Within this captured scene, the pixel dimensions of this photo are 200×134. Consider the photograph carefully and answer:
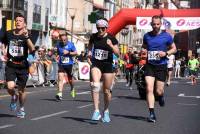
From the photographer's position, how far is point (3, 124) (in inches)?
440

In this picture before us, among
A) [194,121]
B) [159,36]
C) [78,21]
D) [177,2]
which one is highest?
[177,2]

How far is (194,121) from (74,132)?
3.34m

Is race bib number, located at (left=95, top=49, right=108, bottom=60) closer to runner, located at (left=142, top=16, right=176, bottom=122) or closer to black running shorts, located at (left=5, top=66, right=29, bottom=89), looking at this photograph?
runner, located at (left=142, top=16, right=176, bottom=122)

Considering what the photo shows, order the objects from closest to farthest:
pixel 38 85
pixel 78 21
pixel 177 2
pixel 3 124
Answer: pixel 3 124 < pixel 38 85 < pixel 78 21 < pixel 177 2

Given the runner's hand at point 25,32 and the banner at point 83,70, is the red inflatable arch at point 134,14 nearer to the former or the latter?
the banner at point 83,70

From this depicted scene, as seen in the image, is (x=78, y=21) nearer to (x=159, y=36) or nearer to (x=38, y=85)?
(x=38, y=85)

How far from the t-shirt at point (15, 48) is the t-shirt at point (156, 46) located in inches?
91.7

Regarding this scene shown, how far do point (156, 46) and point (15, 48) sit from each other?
8.65 ft

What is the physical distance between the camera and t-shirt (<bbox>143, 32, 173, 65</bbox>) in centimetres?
1235

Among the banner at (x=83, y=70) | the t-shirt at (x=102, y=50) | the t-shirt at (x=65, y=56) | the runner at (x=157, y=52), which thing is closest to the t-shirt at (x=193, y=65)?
the banner at (x=83, y=70)

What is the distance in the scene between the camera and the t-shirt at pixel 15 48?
1213 centimetres

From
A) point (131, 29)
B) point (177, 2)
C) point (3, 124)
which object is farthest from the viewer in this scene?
point (177, 2)

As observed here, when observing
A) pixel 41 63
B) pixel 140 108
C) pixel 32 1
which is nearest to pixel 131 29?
pixel 32 1

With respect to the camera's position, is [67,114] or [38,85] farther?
[38,85]
